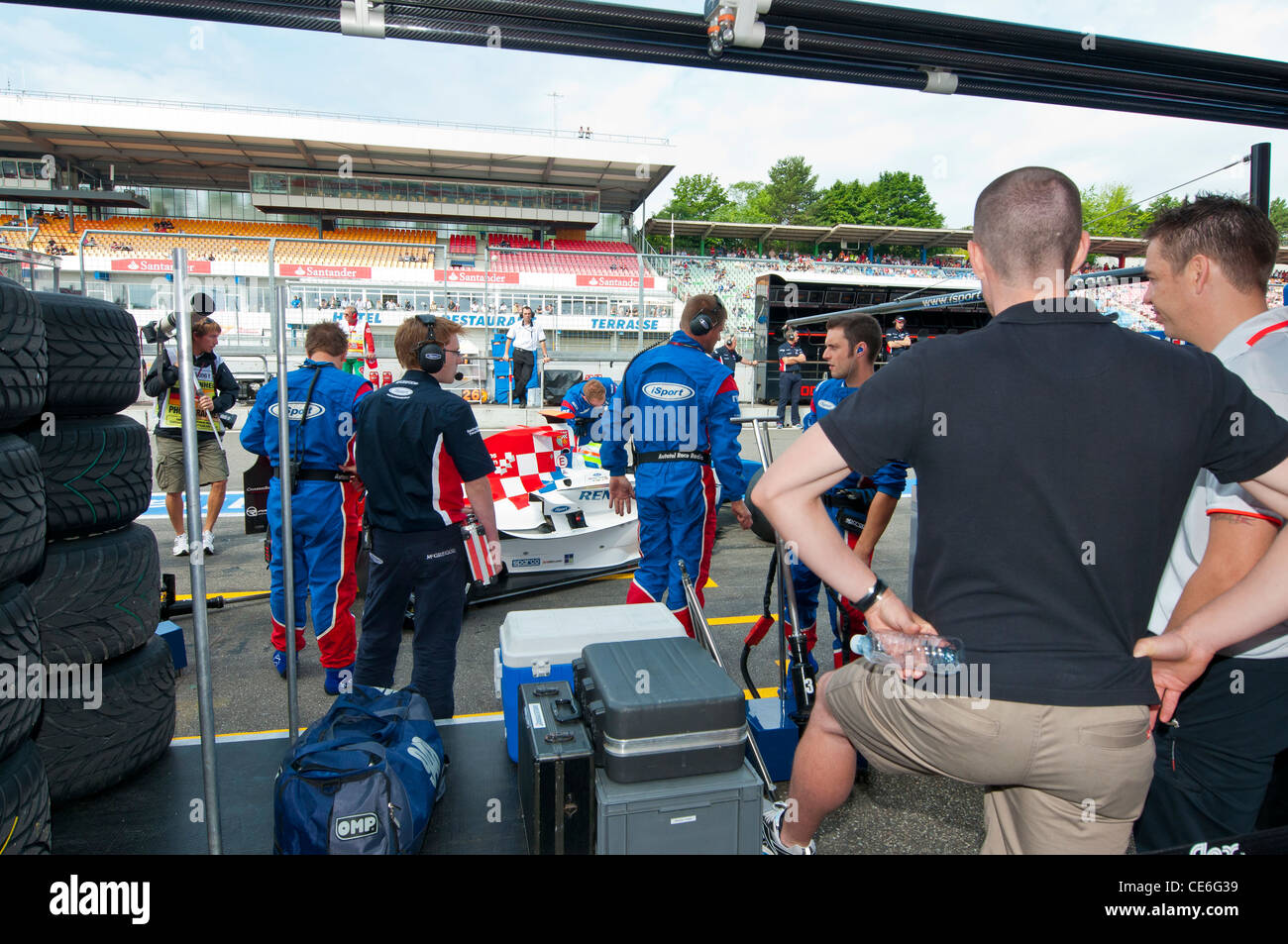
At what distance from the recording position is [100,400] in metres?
2.71

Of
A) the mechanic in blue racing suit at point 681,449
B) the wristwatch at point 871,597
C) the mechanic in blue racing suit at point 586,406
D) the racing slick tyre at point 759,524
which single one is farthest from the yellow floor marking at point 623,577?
the wristwatch at point 871,597

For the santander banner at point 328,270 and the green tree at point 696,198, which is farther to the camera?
the green tree at point 696,198

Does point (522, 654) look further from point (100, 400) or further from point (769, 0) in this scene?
point (769, 0)

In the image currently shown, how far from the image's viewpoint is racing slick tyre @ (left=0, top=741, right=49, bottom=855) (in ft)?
5.71

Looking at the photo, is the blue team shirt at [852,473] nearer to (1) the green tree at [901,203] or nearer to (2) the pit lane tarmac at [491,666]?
(2) the pit lane tarmac at [491,666]

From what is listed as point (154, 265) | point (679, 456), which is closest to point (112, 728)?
point (679, 456)

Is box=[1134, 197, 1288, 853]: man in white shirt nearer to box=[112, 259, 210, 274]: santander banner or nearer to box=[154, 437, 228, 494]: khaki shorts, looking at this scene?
box=[154, 437, 228, 494]: khaki shorts

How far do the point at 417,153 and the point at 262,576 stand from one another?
31735 millimetres

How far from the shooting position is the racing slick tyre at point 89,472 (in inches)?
99.3

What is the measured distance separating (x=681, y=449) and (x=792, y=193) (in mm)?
74958

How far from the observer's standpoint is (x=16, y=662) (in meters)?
1.80

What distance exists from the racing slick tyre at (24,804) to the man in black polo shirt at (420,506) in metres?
1.41

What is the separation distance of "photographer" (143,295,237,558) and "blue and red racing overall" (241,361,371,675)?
1864 mm
